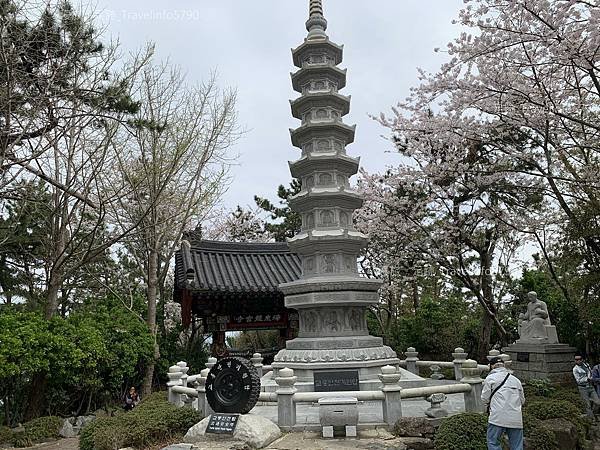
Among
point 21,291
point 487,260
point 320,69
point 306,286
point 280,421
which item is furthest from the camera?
point 21,291

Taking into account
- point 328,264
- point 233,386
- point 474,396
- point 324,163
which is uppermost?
point 324,163

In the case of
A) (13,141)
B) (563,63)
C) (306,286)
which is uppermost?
(563,63)

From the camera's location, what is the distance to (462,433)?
7.82m

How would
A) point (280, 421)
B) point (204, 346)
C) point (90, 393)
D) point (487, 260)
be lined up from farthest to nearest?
point (204, 346) < point (487, 260) < point (90, 393) < point (280, 421)

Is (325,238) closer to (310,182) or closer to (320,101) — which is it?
(310,182)

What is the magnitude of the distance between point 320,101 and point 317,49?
5.79 ft

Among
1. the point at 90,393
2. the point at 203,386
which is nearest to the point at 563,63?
the point at 203,386

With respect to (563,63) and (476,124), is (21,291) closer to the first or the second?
(476,124)

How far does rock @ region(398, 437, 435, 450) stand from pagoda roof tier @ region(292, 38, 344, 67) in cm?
1115

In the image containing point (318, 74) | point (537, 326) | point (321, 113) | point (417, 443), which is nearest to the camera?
point (417, 443)

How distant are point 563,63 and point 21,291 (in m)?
23.5

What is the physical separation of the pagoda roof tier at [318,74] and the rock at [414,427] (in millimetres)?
10056

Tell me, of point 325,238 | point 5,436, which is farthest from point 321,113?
point 5,436

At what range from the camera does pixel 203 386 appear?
10477 millimetres
